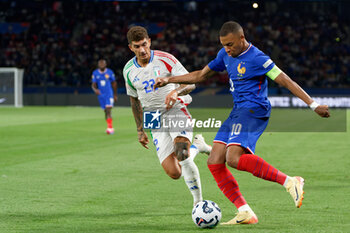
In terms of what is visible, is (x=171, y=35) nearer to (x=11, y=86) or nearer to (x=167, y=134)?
(x=11, y=86)

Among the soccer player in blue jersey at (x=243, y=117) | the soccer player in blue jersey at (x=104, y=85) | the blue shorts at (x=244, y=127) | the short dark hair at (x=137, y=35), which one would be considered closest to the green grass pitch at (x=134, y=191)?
the soccer player in blue jersey at (x=243, y=117)


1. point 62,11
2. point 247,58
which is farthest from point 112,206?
point 62,11

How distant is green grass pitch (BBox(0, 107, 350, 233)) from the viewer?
18.4 feet

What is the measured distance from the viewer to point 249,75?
5668 mm

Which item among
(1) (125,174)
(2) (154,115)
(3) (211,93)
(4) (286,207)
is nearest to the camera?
(4) (286,207)

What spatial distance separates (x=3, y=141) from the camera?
1446 cm

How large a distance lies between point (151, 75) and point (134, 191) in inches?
63.6

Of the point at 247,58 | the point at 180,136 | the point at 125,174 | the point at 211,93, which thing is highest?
the point at 247,58

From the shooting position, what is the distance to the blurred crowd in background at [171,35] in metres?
36.0

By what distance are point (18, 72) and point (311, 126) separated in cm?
2116

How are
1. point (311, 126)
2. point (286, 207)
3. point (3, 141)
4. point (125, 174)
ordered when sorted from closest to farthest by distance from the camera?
point (286, 207) < point (125, 174) < point (3, 141) < point (311, 126)

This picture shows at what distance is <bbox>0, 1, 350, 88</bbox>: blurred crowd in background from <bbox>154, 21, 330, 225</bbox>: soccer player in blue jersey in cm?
2777

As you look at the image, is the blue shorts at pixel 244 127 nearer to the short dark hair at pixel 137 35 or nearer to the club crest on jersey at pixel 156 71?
the club crest on jersey at pixel 156 71

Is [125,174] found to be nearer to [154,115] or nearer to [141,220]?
[154,115]
